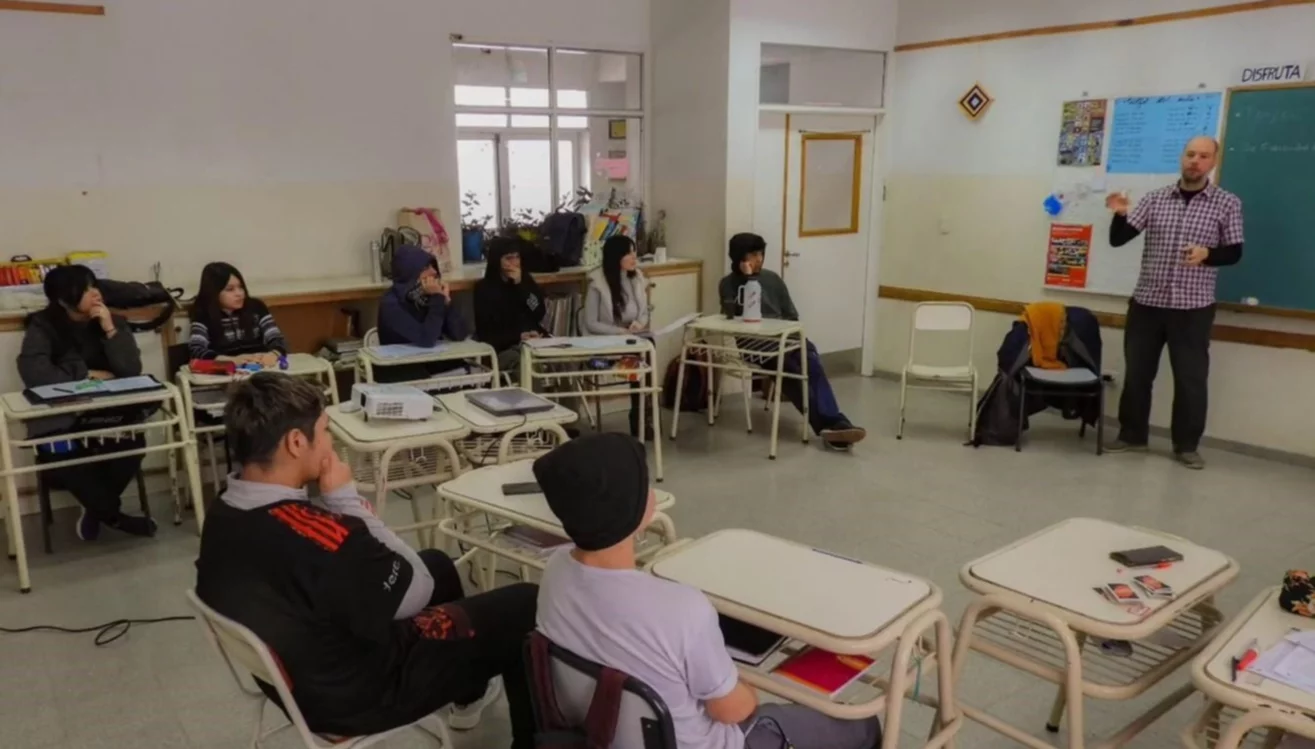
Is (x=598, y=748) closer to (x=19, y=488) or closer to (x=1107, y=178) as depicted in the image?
(x=19, y=488)

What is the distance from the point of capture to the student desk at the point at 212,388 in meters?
3.89

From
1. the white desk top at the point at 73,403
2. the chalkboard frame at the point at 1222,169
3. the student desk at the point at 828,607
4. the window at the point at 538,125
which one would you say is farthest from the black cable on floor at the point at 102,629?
the chalkboard frame at the point at 1222,169

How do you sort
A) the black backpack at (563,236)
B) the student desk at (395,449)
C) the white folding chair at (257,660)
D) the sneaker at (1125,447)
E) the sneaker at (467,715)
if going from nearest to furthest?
→ the white folding chair at (257,660), the sneaker at (467,715), the student desk at (395,449), the sneaker at (1125,447), the black backpack at (563,236)

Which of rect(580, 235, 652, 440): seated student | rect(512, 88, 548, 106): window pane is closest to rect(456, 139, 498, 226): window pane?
rect(512, 88, 548, 106): window pane

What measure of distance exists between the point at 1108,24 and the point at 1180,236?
55.2 inches

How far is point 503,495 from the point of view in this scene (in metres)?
2.48

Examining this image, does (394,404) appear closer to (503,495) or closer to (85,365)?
(503,495)

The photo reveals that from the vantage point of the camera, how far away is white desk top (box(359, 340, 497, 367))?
4.18 m

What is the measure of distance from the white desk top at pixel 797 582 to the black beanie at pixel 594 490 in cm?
36

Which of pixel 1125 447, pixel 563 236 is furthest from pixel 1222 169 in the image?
pixel 563 236

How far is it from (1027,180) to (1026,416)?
5.10 ft

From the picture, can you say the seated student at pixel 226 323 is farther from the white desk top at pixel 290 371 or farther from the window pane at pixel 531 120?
the window pane at pixel 531 120

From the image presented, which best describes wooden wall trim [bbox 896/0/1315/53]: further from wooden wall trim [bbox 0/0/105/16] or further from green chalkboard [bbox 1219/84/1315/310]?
wooden wall trim [bbox 0/0/105/16]

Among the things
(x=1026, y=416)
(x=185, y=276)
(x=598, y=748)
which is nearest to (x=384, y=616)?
(x=598, y=748)
